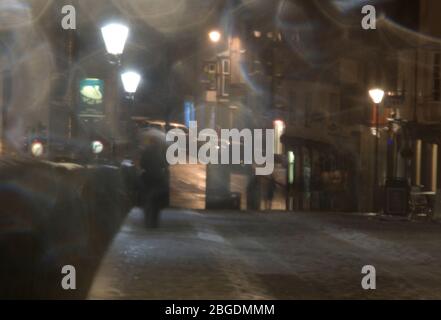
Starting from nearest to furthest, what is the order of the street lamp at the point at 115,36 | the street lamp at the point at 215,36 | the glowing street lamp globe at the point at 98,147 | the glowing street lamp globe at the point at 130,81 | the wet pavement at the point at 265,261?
the wet pavement at the point at 265,261 < the street lamp at the point at 115,36 < the glowing street lamp globe at the point at 130,81 < the glowing street lamp globe at the point at 98,147 < the street lamp at the point at 215,36

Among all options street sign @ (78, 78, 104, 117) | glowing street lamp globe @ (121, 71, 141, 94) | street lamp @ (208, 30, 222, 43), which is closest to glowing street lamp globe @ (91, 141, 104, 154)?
glowing street lamp globe @ (121, 71, 141, 94)

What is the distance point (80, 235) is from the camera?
10.2 m

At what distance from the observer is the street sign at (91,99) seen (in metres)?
16.0

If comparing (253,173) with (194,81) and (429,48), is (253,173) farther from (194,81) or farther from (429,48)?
(194,81)

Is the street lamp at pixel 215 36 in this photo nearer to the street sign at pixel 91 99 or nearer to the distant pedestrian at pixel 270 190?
the distant pedestrian at pixel 270 190

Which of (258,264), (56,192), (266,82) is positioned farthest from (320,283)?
(266,82)

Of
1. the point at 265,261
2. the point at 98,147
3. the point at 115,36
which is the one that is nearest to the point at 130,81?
the point at 115,36

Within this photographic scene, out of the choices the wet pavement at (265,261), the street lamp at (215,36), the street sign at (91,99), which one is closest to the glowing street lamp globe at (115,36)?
the street sign at (91,99)

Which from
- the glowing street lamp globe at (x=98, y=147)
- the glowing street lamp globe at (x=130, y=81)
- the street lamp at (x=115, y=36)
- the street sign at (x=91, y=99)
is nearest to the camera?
the street lamp at (x=115, y=36)

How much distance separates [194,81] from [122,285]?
145ft

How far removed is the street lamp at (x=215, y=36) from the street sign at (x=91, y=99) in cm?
3095

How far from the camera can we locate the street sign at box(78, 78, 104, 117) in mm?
16047

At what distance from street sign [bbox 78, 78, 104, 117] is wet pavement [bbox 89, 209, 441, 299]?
2.64m

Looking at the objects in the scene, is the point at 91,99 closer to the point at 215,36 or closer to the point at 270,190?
the point at 270,190
